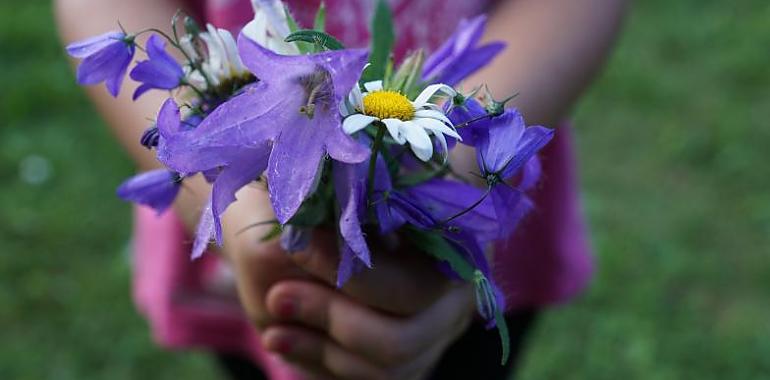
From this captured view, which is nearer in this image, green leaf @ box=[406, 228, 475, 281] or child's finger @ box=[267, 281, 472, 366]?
green leaf @ box=[406, 228, 475, 281]

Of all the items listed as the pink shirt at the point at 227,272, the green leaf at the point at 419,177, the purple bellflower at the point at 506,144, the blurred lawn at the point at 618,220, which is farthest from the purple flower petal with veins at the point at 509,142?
the blurred lawn at the point at 618,220

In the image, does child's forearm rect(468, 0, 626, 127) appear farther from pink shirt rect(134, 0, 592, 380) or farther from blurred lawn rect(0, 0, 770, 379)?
blurred lawn rect(0, 0, 770, 379)

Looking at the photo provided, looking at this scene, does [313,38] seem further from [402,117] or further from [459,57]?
[459,57]

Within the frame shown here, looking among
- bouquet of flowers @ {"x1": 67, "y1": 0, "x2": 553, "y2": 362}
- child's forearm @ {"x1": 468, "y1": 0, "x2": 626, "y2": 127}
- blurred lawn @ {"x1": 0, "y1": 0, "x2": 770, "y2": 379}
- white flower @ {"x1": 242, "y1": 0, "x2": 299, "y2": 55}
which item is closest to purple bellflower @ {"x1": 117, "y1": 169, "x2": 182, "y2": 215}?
bouquet of flowers @ {"x1": 67, "y1": 0, "x2": 553, "y2": 362}

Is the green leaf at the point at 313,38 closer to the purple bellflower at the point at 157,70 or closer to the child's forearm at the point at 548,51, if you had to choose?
the purple bellflower at the point at 157,70

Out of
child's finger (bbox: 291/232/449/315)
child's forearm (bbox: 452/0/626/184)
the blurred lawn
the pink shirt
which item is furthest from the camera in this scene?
the blurred lawn

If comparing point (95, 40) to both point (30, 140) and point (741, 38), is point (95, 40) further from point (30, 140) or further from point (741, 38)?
point (741, 38)

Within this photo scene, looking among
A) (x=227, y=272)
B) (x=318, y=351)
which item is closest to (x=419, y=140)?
(x=318, y=351)
